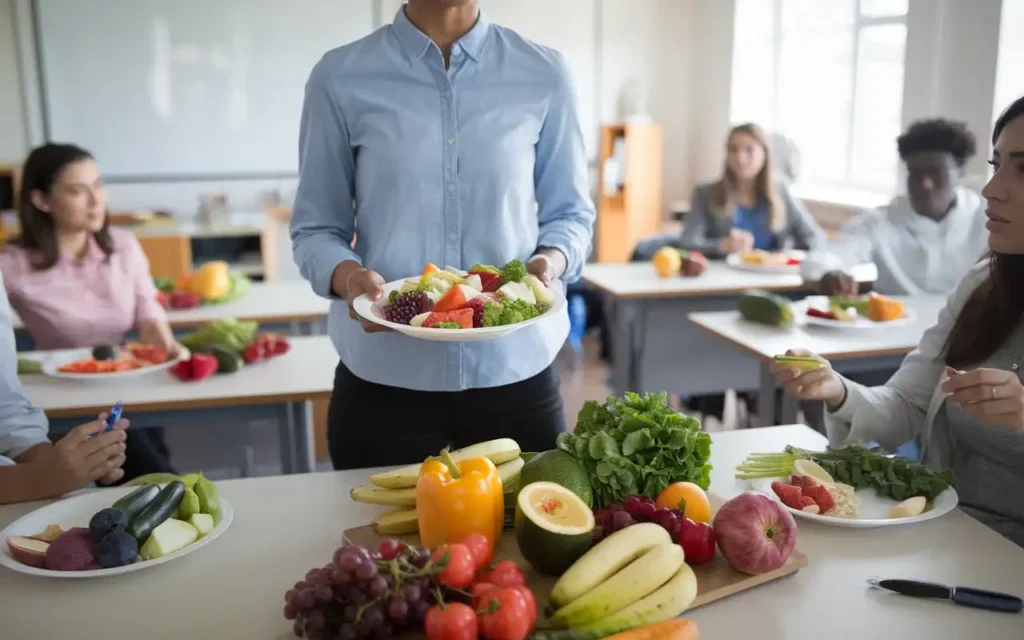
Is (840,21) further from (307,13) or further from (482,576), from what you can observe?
(482,576)

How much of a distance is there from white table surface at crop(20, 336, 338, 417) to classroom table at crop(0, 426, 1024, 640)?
0.86 meters

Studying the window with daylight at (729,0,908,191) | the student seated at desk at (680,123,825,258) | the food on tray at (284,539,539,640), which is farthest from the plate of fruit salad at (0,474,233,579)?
the window with daylight at (729,0,908,191)

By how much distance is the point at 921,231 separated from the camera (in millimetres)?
3439

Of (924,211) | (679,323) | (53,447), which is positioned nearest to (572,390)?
(679,323)

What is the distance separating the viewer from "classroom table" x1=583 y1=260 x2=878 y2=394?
146 inches

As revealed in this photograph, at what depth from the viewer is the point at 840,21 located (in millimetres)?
5660

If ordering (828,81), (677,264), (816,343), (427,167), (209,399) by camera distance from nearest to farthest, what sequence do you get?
(427,167), (209,399), (816,343), (677,264), (828,81)

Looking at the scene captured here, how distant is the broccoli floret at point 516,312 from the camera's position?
1.52 m

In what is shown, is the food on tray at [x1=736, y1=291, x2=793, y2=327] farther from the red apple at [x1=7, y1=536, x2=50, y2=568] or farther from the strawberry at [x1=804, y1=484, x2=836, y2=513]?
the red apple at [x1=7, y1=536, x2=50, y2=568]

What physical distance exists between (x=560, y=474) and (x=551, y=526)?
4.9 inches

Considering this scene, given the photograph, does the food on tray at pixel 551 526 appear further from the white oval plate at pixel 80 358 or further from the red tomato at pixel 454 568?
the white oval plate at pixel 80 358

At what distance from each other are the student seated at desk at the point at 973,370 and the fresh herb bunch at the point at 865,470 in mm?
124

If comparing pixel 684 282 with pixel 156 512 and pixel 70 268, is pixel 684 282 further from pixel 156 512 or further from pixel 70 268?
pixel 156 512

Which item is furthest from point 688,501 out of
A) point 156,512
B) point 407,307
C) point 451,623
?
point 156,512
